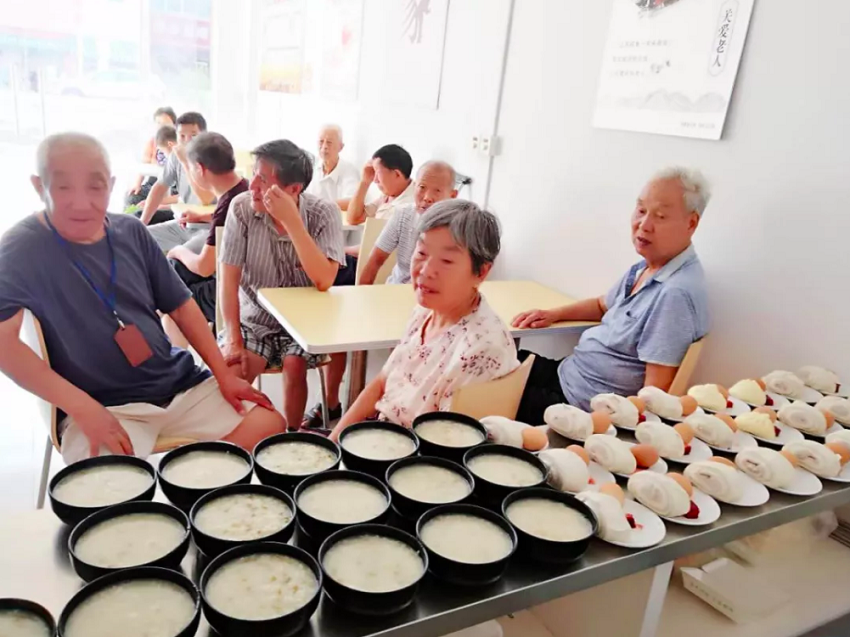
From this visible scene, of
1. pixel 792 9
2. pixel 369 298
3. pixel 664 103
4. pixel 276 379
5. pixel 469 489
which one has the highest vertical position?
pixel 792 9

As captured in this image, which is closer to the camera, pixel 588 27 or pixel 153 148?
pixel 588 27

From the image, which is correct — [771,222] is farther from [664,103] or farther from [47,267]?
[47,267]

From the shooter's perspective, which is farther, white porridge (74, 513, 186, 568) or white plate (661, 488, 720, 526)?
white plate (661, 488, 720, 526)

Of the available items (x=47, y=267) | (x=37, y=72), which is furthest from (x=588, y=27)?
(x=37, y=72)

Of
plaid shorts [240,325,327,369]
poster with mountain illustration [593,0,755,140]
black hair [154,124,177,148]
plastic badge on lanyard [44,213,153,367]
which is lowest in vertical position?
plaid shorts [240,325,327,369]

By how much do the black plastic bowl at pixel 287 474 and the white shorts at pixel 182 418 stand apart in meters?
0.84

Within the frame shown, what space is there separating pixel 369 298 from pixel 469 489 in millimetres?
1554

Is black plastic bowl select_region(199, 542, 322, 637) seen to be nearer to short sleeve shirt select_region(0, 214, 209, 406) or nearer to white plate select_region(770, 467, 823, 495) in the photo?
white plate select_region(770, 467, 823, 495)

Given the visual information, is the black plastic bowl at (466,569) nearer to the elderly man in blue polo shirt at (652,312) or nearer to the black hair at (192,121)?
the elderly man in blue polo shirt at (652,312)

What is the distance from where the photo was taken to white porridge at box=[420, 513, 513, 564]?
81 cm

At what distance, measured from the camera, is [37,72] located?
261 inches

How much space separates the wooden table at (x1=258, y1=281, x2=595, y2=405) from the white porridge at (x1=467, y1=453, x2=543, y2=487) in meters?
0.95

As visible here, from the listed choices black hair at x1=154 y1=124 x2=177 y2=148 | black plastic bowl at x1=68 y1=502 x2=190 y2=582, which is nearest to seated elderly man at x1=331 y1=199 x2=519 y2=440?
black plastic bowl at x1=68 y1=502 x2=190 y2=582

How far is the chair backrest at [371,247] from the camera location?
3.08m
